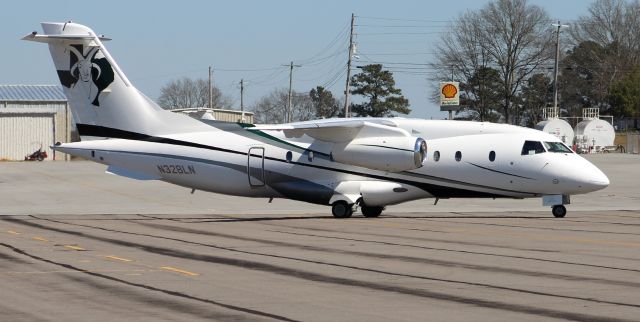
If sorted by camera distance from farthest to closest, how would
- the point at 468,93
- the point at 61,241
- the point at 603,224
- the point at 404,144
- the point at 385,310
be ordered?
the point at 468,93 → the point at 404,144 → the point at 603,224 → the point at 61,241 → the point at 385,310

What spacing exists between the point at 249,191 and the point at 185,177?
2079 millimetres

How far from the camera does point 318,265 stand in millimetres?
20141

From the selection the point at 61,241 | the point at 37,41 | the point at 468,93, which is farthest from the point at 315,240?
the point at 468,93

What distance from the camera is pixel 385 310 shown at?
575 inches

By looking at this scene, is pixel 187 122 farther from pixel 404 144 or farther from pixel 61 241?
pixel 61 241

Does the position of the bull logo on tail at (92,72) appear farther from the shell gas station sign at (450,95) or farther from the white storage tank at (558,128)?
the white storage tank at (558,128)

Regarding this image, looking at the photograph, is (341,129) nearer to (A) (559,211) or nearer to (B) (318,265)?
(A) (559,211)

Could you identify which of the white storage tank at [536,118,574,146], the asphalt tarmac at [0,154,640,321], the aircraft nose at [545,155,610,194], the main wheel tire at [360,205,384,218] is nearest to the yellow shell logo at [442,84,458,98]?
the white storage tank at [536,118,574,146]

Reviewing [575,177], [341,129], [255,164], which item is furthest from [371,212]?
[575,177]

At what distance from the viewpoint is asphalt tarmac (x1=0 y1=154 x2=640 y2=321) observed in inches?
579

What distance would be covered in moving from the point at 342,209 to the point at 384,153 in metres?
2.37

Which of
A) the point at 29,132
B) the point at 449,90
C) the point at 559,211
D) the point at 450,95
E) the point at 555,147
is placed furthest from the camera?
the point at 29,132

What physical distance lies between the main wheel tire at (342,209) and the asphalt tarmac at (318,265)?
2.31ft

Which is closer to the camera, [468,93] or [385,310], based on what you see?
[385,310]
